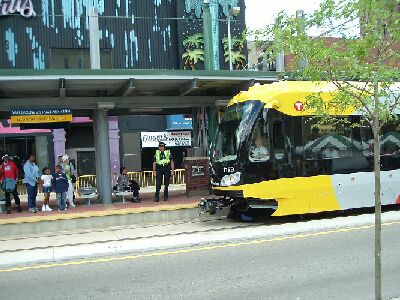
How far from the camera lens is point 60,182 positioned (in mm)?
13000

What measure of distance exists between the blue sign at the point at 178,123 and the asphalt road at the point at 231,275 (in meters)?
19.0

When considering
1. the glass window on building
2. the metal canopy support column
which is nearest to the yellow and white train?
the metal canopy support column

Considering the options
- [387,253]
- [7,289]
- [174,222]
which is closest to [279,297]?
[387,253]

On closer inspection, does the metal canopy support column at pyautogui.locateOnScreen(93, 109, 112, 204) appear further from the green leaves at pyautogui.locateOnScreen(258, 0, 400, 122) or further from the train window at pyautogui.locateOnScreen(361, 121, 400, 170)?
the green leaves at pyautogui.locateOnScreen(258, 0, 400, 122)

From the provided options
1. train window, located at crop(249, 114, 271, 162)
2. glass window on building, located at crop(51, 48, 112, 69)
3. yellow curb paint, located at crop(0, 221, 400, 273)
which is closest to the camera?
yellow curb paint, located at crop(0, 221, 400, 273)

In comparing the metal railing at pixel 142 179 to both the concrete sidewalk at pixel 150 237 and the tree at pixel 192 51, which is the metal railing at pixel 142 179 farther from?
the concrete sidewalk at pixel 150 237

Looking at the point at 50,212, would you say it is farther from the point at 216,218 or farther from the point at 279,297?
the point at 279,297

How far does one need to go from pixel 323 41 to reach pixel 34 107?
10.5 metres

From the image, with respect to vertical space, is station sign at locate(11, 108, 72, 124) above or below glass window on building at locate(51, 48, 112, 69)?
below

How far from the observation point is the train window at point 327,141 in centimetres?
1136

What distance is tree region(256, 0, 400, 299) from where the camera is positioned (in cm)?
428

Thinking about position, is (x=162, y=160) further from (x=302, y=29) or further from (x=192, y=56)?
(x=192, y=56)

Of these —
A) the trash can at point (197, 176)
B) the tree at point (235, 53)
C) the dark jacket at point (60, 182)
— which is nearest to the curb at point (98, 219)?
the dark jacket at point (60, 182)

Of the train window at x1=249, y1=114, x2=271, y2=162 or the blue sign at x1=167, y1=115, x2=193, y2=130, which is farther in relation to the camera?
the blue sign at x1=167, y1=115, x2=193, y2=130
